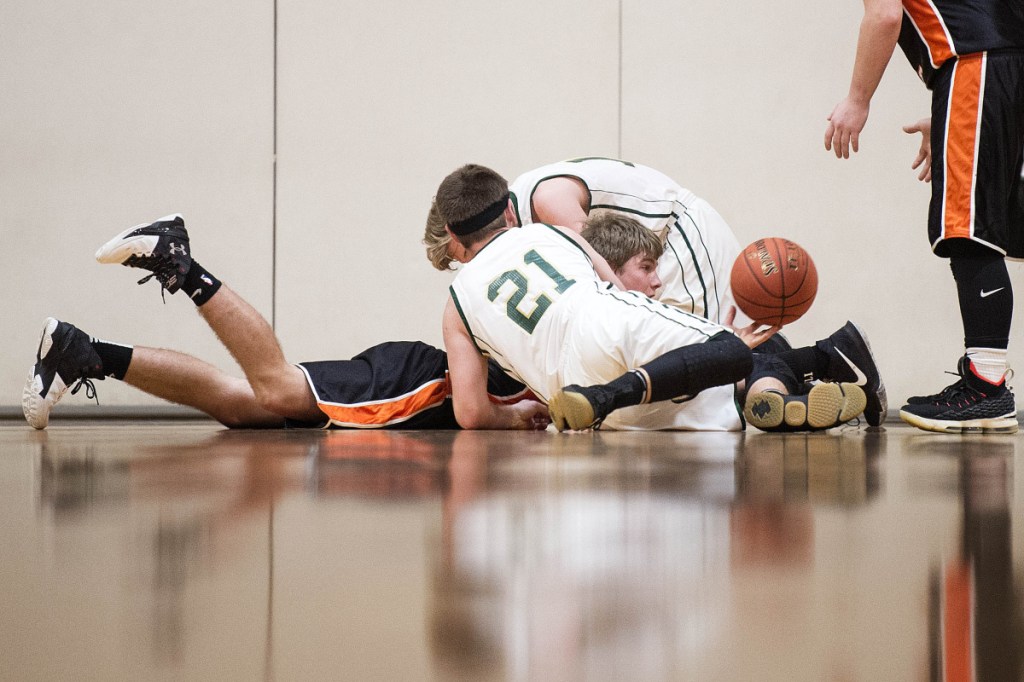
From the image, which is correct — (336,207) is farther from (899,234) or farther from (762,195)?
(899,234)

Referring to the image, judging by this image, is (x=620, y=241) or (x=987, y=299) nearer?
(x=987, y=299)

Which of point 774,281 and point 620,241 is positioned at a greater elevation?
point 620,241

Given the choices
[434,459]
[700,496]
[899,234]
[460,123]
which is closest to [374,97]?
[460,123]

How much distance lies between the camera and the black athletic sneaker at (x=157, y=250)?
2.58 meters

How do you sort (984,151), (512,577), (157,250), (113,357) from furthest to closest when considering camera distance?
1. (113,357)
2. (157,250)
3. (984,151)
4. (512,577)

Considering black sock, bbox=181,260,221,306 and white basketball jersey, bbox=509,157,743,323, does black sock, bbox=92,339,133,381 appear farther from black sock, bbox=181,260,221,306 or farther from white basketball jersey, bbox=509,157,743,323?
white basketball jersey, bbox=509,157,743,323

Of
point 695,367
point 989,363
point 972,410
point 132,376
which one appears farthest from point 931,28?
point 132,376

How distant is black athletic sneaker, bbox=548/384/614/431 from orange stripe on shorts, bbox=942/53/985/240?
3.45ft

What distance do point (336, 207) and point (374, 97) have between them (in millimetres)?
683

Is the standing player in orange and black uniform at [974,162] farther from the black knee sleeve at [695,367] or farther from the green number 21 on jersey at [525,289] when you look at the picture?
the green number 21 on jersey at [525,289]

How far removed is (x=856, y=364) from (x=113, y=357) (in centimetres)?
241

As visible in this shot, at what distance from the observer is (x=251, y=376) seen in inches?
112

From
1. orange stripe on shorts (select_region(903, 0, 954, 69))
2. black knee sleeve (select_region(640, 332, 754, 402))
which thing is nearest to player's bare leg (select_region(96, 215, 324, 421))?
black knee sleeve (select_region(640, 332, 754, 402))

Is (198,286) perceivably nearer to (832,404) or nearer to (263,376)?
(263,376)
